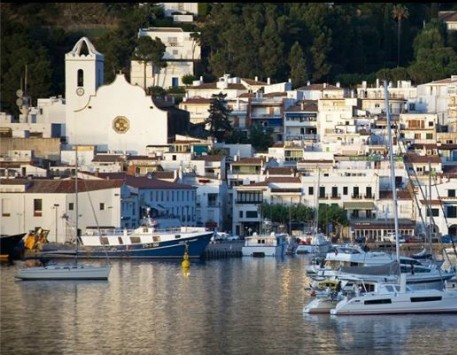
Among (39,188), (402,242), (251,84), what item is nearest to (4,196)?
(39,188)

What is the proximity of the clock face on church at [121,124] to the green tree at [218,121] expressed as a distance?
2982 mm

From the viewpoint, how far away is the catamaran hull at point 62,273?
1416 inches

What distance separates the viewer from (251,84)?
63.8 metres

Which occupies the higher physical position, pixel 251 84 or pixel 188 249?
pixel 251 84

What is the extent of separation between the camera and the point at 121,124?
56844mm

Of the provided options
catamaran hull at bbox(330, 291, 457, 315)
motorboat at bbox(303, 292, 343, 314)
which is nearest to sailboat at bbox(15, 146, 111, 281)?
motorboat at bbox(303, 292, 343, 314)

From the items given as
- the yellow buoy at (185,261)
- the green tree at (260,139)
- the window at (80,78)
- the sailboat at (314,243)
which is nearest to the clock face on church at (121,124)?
the window at (80,78)

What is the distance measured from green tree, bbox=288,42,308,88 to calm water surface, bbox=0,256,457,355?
92.0ft

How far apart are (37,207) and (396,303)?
53.7 feet

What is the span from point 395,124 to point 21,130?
29.8ft

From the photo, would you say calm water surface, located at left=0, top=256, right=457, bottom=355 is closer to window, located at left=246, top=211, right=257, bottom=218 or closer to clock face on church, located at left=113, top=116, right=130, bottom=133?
Result: window, located at left=246, top=211, right=257, bottom=218

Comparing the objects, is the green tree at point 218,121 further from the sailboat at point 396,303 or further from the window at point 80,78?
the sailboat at point 396,303

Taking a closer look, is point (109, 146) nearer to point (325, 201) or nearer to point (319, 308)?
point (325, 201)

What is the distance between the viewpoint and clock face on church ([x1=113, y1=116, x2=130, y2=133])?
56.8 meters
